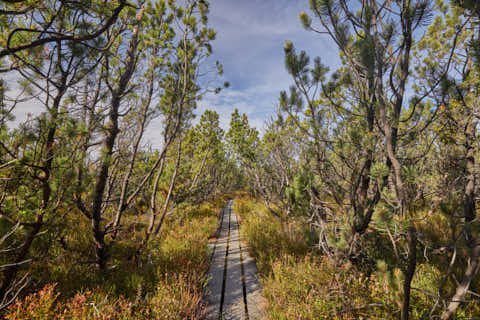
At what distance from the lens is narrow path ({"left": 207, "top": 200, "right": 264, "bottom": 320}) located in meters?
3.13

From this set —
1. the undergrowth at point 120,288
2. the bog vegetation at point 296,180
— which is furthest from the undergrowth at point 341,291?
the undergrowth at point 120,288

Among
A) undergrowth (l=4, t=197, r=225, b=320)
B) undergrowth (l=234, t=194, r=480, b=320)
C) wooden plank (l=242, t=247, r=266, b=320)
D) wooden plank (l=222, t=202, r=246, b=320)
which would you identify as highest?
undergrowth (l=4, t=197, r=225, b=320)

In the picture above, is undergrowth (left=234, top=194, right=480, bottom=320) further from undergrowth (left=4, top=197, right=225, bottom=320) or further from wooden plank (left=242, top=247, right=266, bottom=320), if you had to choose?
undergrowth (left=4, top=197, right=225, bottom=320)

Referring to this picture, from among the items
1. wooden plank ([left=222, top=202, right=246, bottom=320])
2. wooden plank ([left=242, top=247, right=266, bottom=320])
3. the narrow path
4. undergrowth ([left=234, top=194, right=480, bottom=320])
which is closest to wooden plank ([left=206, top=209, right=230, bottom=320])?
the narrow path

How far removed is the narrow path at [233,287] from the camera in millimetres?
3129

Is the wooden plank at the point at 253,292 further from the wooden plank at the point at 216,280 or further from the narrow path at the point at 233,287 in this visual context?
the wooden plank at the point at 216,280

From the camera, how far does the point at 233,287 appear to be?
3842 mm

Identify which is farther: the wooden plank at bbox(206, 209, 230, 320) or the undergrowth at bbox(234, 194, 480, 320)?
the wooden plank at bbox(206, 209, 230, 320)

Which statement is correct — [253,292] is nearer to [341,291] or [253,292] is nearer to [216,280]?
[216,280]

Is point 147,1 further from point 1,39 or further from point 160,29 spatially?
point 1,39

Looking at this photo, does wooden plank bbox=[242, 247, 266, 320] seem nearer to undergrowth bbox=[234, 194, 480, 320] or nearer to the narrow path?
the narrow path

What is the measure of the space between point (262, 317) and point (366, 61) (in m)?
3.76

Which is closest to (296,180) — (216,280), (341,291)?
(341,291)

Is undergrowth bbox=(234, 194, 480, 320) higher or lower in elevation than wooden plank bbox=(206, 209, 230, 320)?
higher
